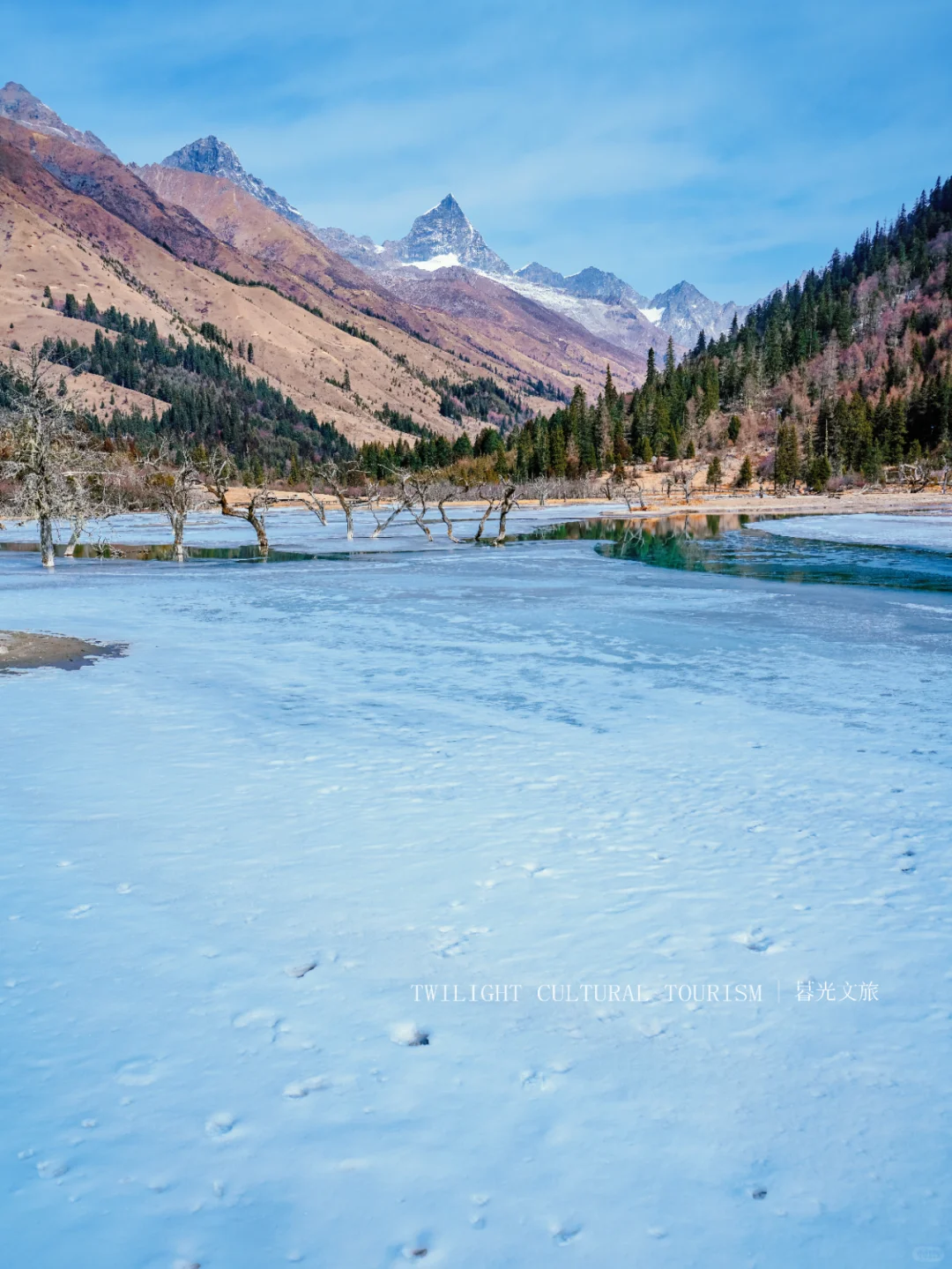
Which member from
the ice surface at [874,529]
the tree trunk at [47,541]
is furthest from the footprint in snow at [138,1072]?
the ice surface at [874,529]

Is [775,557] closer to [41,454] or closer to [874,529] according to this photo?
[874,529]

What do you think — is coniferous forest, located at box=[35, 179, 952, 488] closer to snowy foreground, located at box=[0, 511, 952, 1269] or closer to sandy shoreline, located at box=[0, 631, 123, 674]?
sandy shoreline, located at box=[0, 631, 123, 674]

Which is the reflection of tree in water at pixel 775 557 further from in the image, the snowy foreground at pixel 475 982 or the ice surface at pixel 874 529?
the snowy foreground at pixel 475 982

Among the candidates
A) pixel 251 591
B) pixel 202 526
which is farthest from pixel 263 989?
pixel 202 526

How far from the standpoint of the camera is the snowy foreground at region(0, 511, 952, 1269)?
10.4 ft

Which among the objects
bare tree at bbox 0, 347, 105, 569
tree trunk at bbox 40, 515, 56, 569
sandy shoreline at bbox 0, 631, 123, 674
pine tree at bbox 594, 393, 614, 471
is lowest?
sandy shoreline at bbox 0, 631, 123, 674

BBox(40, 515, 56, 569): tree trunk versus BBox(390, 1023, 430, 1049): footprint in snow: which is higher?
BBox(40, 515, 56, 569): tree trunk

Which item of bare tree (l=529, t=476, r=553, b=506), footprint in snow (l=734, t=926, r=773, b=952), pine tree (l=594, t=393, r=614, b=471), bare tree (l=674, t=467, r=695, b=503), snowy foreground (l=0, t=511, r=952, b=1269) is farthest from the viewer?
pine tree (l=594, t=393, r=614, b=471)

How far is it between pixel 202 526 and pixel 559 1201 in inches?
3232

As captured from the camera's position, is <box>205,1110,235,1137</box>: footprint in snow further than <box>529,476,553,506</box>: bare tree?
No

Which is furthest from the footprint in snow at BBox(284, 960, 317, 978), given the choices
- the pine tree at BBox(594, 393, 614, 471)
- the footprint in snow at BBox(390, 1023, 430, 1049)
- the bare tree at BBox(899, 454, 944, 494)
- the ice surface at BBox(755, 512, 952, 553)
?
the pine tree at BBox(594, 393, 614, 471)

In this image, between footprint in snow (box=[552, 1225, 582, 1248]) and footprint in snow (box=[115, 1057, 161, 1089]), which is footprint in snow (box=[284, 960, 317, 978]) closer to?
footprint in snow (box=[115, 1057, 161, 1089])

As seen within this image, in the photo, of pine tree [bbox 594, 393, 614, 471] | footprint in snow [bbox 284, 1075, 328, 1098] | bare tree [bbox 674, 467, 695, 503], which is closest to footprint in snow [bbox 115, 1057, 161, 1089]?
footprint in snow [bbox 284, 1075, 328, 1098]

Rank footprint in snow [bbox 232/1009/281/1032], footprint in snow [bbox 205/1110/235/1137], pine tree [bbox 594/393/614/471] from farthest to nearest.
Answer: pine tree [bbox 594/393/614/471] < footprint in snow [bbox 232/1009/281/1032] < footprint in snow [bbox 205/1110/235/1137]
